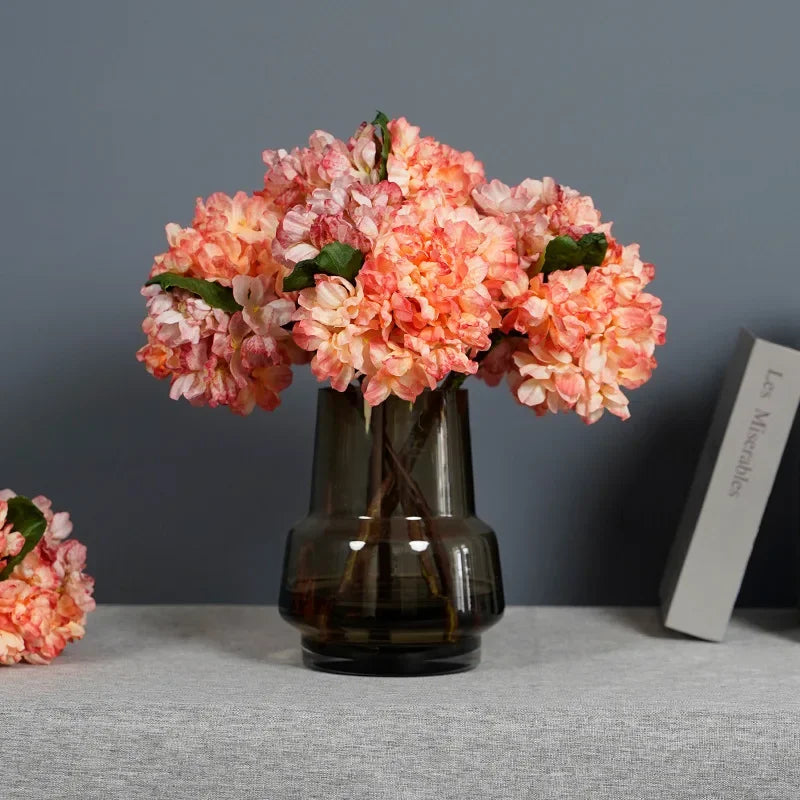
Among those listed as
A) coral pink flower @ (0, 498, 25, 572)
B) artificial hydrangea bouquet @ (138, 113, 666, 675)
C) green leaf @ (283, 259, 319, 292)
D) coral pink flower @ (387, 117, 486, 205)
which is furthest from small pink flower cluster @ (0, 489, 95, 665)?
coral pink flower @ (387, 117, 486, 205)

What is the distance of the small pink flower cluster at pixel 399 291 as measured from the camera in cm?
76

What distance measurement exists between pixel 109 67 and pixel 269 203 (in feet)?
1.51

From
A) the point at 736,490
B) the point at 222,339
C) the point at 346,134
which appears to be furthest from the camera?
the point at 346,134

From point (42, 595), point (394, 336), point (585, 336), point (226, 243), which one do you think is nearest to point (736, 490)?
point (585, 336)

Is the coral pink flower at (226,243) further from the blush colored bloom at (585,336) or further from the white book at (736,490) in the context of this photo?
the white book at (736,490)

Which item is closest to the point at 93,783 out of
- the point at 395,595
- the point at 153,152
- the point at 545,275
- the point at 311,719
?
the point at 311,719

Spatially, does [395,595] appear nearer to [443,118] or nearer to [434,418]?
[434,418]

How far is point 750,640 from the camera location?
3.34 feet

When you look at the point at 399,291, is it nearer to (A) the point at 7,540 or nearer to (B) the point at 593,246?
(B) the point at 593,246

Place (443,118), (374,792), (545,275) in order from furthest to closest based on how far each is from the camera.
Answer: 1. (443,118)
2. (545,275)
3. (374,792)

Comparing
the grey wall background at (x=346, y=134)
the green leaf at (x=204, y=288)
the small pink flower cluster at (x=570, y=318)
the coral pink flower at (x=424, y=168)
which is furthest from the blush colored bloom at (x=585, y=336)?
the grey wall background at (x=346, y=134)

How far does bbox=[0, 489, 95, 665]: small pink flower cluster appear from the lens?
0.87 m

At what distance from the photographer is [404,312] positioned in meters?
0.75

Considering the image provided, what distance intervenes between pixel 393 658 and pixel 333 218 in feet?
1.13
